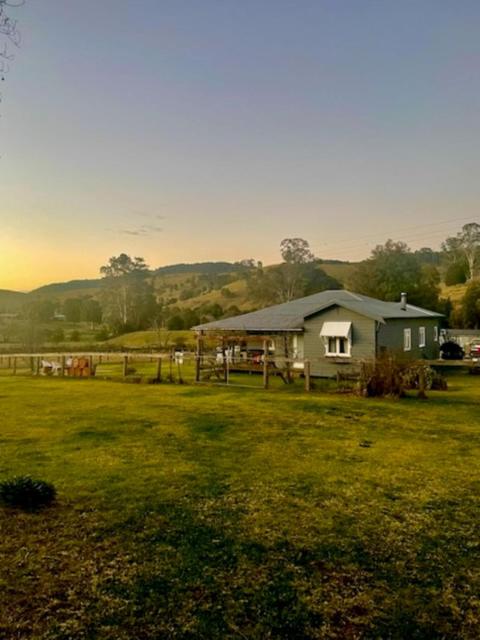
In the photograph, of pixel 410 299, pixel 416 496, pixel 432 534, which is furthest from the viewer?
pixel 410 299

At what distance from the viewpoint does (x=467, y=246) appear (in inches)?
2953

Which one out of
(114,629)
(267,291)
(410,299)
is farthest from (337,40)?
(267,291)

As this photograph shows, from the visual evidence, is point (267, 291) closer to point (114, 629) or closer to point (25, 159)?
point (25, 159)

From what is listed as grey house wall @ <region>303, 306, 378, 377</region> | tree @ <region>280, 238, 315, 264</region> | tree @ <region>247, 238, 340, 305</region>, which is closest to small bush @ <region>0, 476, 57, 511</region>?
grey house wall @ <region>303, 306, 378, 377</region>

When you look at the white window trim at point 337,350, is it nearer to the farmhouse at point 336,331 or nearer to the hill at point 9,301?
the farmhouse at point 336,331

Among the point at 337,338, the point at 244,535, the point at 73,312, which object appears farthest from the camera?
the point at 73,312

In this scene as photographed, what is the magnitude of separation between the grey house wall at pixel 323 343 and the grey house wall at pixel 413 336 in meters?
0.56

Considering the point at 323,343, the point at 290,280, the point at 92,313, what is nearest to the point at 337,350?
the point at 323,343

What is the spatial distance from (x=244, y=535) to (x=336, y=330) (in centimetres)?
1636

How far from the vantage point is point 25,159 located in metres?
16.0

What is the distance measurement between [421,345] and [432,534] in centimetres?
2142

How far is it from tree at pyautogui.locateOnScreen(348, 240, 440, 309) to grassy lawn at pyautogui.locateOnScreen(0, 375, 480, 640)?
1260 inches

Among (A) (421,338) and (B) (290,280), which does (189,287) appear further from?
(A) (421,338)

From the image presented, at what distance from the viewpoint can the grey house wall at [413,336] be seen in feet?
66.6
